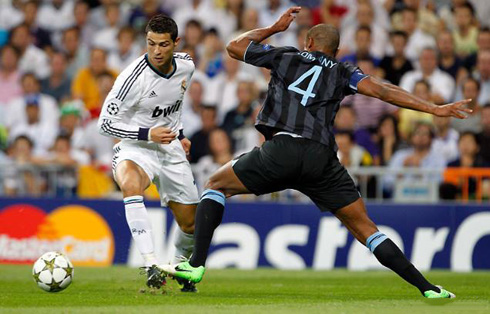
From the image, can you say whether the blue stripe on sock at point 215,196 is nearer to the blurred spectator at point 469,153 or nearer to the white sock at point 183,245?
the white sock at point 183,245

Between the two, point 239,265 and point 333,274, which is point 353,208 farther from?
point 239,265

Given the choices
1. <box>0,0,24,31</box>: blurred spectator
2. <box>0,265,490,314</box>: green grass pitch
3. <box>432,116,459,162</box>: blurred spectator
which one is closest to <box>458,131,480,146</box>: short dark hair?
<box>432,116,459,162</box>: blurred spectator

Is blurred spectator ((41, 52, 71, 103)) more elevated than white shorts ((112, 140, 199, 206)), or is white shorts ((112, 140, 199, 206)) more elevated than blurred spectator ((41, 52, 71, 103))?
blurred spectator ((41, 52, 71, 103))

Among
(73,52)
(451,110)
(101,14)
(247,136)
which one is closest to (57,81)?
(73,52)

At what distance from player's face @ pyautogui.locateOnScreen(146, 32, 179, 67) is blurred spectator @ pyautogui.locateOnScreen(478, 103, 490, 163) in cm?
726

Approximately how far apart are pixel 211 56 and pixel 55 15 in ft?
13.1

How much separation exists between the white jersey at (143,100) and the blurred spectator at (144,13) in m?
10.2

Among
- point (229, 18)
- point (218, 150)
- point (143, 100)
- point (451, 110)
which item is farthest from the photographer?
point (229, 18)

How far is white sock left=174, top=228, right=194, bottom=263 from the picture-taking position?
11.0m

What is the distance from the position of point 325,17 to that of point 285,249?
5329 mm

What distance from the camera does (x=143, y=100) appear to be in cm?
1082

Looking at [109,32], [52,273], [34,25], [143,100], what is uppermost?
[34,25]

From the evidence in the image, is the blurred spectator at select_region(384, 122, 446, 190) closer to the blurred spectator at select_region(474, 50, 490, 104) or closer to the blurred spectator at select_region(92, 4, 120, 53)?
the blurred spectator at select_region(474, 50, 490, 104)

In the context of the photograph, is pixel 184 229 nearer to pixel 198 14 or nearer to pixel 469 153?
pixel 469 153
